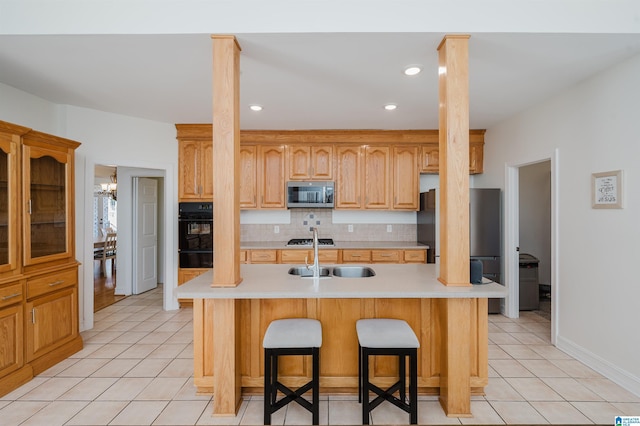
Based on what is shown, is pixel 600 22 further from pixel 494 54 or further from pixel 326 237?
pixel 326 237

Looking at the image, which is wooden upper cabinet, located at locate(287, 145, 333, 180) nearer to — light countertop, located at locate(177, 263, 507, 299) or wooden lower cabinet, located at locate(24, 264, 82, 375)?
light countertop, located at locate(177, 263, 507, 299)

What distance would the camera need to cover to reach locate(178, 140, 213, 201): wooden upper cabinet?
14.5 feet

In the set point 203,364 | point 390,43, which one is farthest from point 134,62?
point 203,364

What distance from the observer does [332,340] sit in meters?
2.32

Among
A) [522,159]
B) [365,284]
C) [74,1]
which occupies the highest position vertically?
[74,1]

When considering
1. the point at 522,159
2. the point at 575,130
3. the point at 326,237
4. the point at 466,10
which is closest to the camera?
the point at 466,10

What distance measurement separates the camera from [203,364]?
2316 millimetres

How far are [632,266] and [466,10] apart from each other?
7.17 ft

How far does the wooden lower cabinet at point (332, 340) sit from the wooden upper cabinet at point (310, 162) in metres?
2.51

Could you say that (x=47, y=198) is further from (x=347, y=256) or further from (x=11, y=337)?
(x=347, y=256)

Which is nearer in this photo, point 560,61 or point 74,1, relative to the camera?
point 74,1

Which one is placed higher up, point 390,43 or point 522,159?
point 390,43

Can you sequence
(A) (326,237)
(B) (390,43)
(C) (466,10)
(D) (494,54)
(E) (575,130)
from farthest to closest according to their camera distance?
1. (A) (326,237)
2. (E) (575,130)
3. (D) (494,54)
4. (B) (390,43)
5. (C) (466,10)

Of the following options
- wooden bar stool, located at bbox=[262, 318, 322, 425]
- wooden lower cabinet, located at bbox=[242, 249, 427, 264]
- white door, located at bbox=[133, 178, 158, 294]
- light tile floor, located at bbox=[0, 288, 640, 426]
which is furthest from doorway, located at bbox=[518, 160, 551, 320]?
white door, located at bbox=[133, 178, 158, 294]
